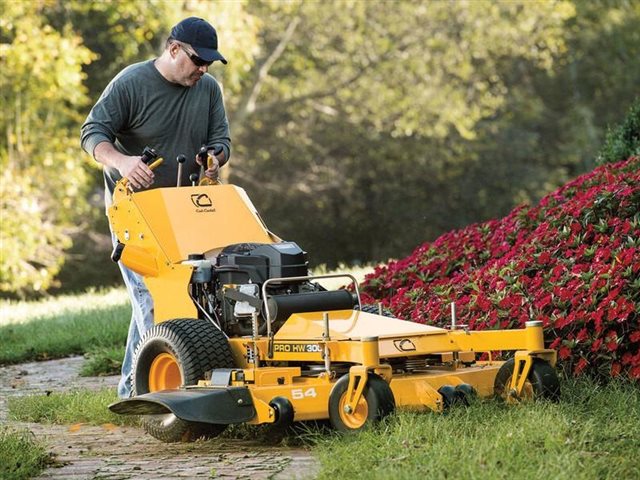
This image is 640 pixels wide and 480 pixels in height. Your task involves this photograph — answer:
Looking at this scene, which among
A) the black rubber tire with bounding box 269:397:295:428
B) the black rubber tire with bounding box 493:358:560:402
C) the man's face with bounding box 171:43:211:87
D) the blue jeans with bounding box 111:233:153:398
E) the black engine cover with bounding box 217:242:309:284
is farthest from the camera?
the blue jeans with bounding box 111:233:153:398

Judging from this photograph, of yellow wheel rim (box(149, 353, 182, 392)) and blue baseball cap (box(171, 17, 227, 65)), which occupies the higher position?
blue baseball cap (box(171, 17, 227, 65))

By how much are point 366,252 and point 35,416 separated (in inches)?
1046

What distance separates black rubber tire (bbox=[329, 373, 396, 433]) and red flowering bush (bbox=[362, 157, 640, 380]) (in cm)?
169

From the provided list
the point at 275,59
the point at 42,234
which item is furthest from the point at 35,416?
the point at 275,59

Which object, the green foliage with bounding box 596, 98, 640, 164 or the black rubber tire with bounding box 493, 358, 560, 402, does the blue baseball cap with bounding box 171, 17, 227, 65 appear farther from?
the green foliage with bounding box 596, 98, 640, 164

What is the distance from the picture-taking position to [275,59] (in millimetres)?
28344

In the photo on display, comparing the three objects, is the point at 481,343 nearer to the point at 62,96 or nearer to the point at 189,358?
the point at 189,358

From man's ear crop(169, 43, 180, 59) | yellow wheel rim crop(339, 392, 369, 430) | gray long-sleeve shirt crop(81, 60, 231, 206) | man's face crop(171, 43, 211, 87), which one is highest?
man's ear crop(169, 43, 180, 59)

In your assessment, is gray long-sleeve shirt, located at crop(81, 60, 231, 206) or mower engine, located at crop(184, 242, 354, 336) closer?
mower engine, located at crop(184, 242, 354, 336)

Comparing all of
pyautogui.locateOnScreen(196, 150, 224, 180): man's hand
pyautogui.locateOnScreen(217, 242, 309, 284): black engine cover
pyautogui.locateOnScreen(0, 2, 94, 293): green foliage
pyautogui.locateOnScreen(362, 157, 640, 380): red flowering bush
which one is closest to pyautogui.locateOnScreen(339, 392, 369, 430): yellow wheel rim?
pyautogui.locateOnScreen(217, 242, 309, 284): black engine cover

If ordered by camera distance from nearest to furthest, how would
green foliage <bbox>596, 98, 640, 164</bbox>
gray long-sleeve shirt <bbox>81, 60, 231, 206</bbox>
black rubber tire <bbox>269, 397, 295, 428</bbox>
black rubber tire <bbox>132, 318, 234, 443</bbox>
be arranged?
black rubber tire <bbox>269, 397, 295, 428</bbox> < black rubber tire <bbox>132, 318, 234, 443</bbox> < gray long-sleeve shirt <bbox>81, 60, 231, 206</bbox> < green foliage <bbox>596, 98, 640, 164</bbox>

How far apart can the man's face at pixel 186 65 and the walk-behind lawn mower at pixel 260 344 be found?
0.63m

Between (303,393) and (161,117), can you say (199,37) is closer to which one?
(161,117)

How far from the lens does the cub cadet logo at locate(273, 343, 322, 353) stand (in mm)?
6109
